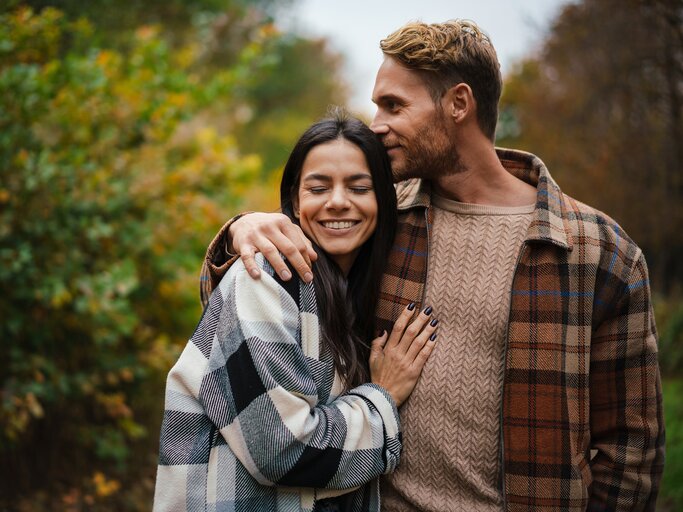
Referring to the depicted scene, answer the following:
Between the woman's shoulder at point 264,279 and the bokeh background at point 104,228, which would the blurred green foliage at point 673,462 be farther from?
the woman's shoulder at point 264,279

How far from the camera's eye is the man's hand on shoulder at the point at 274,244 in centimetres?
186

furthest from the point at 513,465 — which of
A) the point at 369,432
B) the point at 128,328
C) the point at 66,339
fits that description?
A: the point at 66,339

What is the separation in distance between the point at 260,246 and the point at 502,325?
0.85 metres

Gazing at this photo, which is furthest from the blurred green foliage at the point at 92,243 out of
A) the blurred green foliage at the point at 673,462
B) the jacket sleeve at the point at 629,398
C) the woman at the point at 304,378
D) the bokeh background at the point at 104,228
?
the blurred green foliage at the point at 673,462

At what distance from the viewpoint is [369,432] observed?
188 centimetres

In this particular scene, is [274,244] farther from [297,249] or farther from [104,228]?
[104,228]

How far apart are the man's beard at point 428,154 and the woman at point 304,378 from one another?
0.12 m

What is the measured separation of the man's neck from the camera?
236 cm

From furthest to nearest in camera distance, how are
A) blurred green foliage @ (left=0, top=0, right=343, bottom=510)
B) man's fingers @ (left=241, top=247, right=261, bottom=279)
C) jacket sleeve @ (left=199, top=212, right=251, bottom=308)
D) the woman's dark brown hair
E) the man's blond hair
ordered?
blurred green foliage @ (left=0, top=0, right=343, bottom=510) → the man's blond hair → jacket sleeve @ (left=199, top=212, right=251, bottom=308) → the woman's dark brown hair → man's fingers @ (left=241, top=247, right=261, bottom=279)

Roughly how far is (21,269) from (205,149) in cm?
223

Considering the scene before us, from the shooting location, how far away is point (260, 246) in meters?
1.89

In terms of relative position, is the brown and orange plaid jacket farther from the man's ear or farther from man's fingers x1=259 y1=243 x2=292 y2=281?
the man's ear

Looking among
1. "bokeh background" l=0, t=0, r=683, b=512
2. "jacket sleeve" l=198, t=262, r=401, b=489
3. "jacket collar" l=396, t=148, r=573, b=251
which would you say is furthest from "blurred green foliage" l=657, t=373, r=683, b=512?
"jacket sleeve" l=198, t=262, r=401, b=489

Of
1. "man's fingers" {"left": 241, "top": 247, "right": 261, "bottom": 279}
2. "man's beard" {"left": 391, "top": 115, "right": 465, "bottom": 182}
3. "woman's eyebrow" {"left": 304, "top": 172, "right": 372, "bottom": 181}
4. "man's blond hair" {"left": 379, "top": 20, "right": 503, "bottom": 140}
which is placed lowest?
"man's fingers" {"left": 241, "top": 247, "right": 261, "bottom": 279}
